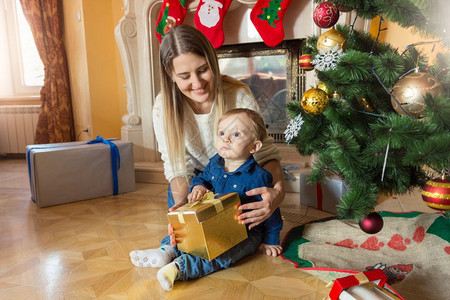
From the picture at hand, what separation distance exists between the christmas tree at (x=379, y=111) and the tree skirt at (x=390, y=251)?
0.88ft

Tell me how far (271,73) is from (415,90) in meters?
1.76

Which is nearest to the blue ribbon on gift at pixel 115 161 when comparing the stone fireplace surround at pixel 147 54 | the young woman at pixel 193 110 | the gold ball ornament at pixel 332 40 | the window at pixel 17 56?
the stone fireplace surround at pixel 147 54

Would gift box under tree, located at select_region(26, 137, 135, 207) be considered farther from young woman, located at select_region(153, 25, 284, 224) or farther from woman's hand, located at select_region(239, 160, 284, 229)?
woman's hand, located at select_region(239, 160, 284, 229)

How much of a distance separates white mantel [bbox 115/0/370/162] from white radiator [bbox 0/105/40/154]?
4.21ft

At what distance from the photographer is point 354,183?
923 millimetres

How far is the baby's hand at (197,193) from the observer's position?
46.9 inches

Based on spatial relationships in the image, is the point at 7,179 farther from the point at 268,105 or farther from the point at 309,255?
the point at 309,255

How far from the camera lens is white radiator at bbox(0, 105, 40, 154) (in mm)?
3312

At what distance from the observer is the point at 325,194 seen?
174 centimetres

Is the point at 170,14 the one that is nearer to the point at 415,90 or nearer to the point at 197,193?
the point at 197,193

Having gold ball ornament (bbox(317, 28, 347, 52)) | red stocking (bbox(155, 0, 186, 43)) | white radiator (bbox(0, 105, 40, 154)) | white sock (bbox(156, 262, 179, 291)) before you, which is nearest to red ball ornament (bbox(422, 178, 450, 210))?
gold ball ornament (bbox(317, 28, 347, 52))

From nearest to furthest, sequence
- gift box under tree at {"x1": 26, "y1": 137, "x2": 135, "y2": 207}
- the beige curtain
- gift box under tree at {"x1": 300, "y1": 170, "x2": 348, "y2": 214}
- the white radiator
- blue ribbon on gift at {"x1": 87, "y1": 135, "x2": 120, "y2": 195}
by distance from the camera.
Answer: gift box under tree at {"x1": 300, "y1": 170, "x2": 348, "y2": 214}
gift box under tree at {"x1": 26, "y1": 137, "x2": 135, "y2": 207}
blue ribbon on gift at {"x1": 87, "y1": 135, "x2": 120, "y2": 195}
the beige curtain
the white radiator

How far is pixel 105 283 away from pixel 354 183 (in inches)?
31.0

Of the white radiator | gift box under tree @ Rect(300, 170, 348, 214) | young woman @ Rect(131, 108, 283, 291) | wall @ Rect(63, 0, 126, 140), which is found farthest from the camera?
the white radiator
